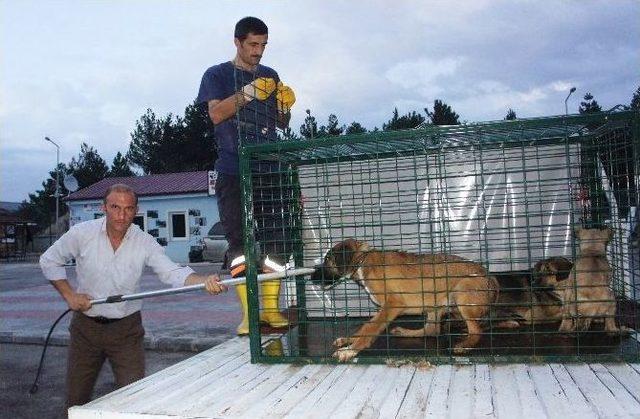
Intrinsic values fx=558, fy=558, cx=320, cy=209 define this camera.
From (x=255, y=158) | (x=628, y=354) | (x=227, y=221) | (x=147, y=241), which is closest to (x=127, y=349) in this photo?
(x=147, y=241)

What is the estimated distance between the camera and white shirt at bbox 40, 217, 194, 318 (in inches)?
145

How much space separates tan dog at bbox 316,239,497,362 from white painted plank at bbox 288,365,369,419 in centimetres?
40

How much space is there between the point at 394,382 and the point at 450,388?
0.87ft

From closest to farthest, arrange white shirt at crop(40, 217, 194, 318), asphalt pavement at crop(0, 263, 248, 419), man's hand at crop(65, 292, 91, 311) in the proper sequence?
man's hand at crop(65, 292, 91, 311) < white shirt at crop(40, 217, 194, 318) < asphalt pavement at crop(0, 263, 248, 419)

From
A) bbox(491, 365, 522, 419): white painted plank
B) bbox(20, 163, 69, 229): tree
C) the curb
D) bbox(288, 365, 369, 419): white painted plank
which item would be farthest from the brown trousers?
bbox(20, 163, 69, 229): tree

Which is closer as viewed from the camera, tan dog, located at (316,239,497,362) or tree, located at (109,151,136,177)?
tan dog, located at (316,239,497,362)

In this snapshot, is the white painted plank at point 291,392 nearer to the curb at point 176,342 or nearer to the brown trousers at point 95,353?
the brown trousers at point 95,353

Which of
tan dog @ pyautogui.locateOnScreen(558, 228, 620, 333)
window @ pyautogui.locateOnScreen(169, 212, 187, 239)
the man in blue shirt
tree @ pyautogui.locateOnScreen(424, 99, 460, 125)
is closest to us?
tan dog @ pyautogui.locateOnScreen(558, 228, 620, 333)

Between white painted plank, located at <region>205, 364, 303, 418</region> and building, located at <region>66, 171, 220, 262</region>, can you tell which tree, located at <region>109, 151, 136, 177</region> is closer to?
building, located at <region>66, 171, 220, 262</region>

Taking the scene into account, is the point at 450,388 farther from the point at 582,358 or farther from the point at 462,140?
the point at 462,140

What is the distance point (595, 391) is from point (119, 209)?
2.90 metres

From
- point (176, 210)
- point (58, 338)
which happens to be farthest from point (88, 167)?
point (58, 338)

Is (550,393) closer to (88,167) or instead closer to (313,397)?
(313,397)

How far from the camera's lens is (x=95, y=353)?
374 centimetres
